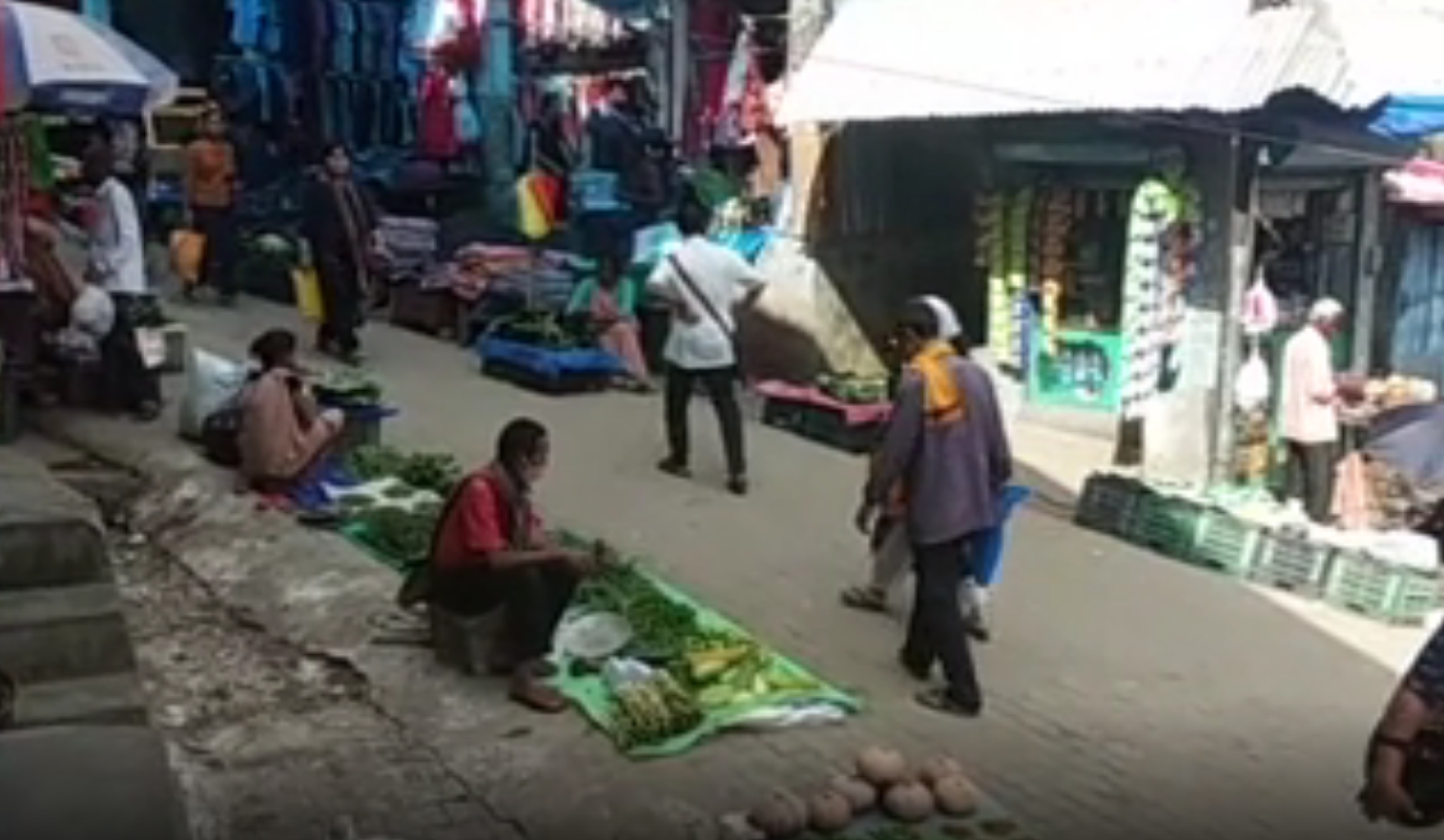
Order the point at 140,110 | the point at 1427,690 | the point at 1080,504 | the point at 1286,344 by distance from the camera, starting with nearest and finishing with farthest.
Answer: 1. the point at 1427,690
2. the point at 140,110
3. the point at 1080,504
4. the point at 1286,344

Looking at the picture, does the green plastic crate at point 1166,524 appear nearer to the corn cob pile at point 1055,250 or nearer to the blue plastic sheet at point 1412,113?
the blue plastic sheet at point 1412,113

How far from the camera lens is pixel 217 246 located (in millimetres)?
17078

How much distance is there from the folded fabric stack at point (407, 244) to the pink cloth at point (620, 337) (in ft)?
9.40

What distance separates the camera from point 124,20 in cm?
2292

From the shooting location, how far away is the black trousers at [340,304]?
1434cm

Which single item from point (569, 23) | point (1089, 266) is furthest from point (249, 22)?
point (1089, 266)

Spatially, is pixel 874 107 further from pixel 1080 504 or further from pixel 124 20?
pixel 124 20

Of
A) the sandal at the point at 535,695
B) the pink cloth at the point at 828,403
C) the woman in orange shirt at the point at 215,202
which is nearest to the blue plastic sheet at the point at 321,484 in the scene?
the sandal at the point at 535,695

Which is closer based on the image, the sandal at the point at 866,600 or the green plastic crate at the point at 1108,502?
the sandal at the point at 866,600

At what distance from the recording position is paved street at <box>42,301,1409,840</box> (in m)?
6.97

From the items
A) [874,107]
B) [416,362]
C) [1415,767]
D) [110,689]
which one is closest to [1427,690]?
[1415,767]

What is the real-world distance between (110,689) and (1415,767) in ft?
15.2

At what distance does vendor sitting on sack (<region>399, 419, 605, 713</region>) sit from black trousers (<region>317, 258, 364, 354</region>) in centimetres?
697

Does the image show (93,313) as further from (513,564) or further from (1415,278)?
(1415,278)
